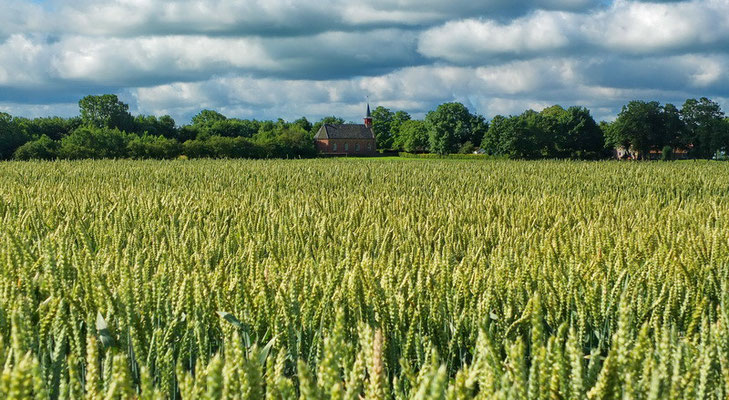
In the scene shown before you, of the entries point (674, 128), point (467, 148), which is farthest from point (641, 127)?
point (467, 148)

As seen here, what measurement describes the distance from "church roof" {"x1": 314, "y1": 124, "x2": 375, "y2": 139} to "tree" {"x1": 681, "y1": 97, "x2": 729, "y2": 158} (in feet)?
172

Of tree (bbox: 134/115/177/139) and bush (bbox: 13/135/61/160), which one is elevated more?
tree (bbox: 134/115/177/139)

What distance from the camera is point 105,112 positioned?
95375 millimetres

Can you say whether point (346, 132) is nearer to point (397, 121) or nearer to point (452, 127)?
point (397, 121)

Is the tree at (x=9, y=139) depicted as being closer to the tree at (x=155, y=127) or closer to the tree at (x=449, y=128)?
the tree at (x=155, y=127)

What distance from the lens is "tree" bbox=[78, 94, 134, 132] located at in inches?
3718

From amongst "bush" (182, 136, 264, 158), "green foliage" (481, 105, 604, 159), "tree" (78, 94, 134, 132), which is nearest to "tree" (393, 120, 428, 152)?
"green foliage" (481, 105, 604, 159)

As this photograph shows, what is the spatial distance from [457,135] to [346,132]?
98.7 ft

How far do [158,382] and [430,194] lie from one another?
9.89 metres

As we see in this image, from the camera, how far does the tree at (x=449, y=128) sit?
91.3 m

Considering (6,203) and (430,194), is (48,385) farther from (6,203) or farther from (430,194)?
(430,194)

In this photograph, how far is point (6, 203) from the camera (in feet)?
28.9

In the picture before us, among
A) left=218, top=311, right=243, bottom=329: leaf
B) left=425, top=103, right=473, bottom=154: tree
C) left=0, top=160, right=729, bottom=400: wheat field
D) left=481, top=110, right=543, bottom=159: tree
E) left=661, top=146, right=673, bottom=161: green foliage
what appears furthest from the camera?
left=425, top=103, right=473, bottom=154: tree

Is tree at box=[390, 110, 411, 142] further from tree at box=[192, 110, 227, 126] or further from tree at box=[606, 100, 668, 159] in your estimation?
tree at box=[606, 100, 668, 159]
